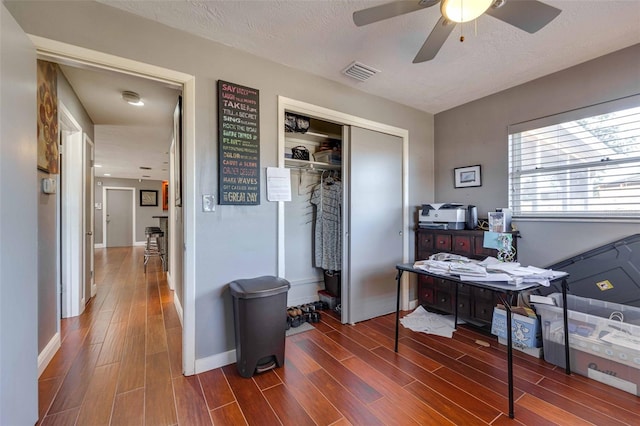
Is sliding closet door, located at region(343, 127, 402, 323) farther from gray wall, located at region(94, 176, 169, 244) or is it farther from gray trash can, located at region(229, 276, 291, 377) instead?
gray wall, located at region(94, 176, 169, 244)

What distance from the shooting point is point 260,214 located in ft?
7.34

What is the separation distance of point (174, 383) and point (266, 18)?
257 cm

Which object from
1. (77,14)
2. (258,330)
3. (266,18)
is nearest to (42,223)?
(77,14)

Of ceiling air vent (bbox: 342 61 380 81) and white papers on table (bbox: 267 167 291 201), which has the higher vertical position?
ceiling air vent (bbox: 342 61 380 81)

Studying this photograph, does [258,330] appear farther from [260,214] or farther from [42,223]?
[42,223]

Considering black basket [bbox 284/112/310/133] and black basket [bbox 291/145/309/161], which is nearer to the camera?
black basket [bbox 284/112/310/133]

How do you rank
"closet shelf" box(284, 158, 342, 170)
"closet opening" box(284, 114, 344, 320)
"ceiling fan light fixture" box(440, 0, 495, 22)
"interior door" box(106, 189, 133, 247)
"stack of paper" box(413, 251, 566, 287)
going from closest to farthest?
"ceiling fan light fixture" box(440, 0, 495, 22), "stack of paper" box(413, 251, 566, 287), "closet shelf" box(284, 158, 342, 170), "closet opening" box(284, 114, 344, 320), "interior door" box(106, 189, 133, 247)

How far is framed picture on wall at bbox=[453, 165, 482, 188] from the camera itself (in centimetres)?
304

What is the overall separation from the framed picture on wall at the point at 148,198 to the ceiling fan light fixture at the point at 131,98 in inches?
306

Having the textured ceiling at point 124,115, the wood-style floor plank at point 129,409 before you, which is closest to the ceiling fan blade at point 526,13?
the textured ceiling at point 124,115

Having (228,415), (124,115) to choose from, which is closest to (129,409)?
(228,415)

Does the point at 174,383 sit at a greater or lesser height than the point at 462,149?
lesser

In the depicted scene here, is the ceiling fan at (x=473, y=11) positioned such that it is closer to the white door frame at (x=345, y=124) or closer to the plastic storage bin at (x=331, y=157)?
the white door frame at (x=345, y=124)

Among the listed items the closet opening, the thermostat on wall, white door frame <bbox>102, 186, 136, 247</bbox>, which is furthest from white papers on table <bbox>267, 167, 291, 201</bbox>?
white door frame <bbox>102, 186, 136, 247</bbox>
